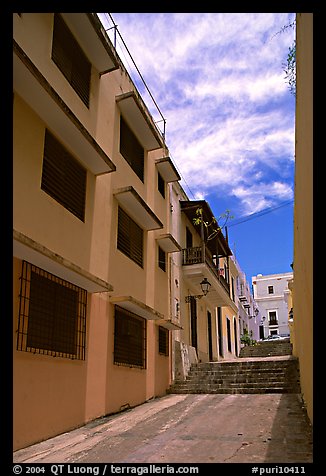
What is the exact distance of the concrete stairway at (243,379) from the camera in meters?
11.2

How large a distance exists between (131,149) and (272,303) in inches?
1562

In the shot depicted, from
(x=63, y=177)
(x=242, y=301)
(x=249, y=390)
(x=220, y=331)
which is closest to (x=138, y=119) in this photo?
(x=63, y=177)

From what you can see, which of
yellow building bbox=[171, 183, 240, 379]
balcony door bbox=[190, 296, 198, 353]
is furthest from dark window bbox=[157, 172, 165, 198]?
balcony door bbox=[190, 296, 198, 353]

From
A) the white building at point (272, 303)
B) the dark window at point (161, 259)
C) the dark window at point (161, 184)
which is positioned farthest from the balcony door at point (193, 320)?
the white building at point (272, 303)

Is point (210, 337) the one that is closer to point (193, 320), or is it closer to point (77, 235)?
point (193, 320)

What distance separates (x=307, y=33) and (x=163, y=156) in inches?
394

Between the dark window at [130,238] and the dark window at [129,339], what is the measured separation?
149 cm

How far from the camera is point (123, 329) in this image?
9875 mm

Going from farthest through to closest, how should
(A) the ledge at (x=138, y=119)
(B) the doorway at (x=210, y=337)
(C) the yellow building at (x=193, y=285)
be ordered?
(B) the doorway at (x=210, y=337) < (C) the yellow building at (x=193, y=285) < (A) the ledge at (x=138, y=119)

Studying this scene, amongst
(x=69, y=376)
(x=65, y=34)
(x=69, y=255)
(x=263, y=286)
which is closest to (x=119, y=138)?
(x=65, y=34)

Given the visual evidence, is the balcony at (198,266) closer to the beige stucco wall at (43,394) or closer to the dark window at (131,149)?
the dark window at (131,149)

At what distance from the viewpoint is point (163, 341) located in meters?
12.7

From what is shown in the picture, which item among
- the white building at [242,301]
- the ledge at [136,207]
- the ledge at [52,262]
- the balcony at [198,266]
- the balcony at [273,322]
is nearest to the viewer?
the ledge at [52,262]
